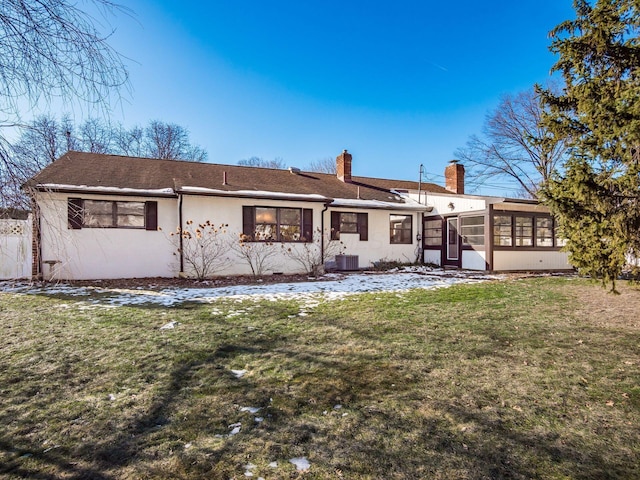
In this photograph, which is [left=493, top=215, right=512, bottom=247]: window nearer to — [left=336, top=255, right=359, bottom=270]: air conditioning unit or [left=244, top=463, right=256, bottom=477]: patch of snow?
[left=336, top=255, right=359, bottom=270]: air conditioning unit

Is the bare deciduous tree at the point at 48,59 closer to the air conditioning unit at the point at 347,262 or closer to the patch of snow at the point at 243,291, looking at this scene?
the patch of snow at the point at 243,291

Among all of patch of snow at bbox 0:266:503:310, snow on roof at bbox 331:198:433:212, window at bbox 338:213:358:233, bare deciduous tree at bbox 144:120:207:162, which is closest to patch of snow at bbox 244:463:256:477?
patch of snow at bbox 0:266:503:310

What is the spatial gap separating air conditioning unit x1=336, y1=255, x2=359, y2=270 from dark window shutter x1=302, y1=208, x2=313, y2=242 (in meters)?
1.58

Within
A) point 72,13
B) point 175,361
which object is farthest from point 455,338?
point 72,13

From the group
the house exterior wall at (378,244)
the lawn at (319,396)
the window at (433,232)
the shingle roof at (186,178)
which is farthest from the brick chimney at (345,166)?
the lawn at (319,396)

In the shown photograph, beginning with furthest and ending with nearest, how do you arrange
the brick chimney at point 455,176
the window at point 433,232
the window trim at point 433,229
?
1. the brick chimney at point 455,176
2. the window at point 433,232
3. the window trim at point 433,229

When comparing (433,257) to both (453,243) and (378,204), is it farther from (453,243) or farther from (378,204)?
(378,204)

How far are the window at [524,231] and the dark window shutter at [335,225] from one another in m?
6.78

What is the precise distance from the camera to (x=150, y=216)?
10945 mm

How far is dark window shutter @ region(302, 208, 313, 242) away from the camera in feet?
41.3

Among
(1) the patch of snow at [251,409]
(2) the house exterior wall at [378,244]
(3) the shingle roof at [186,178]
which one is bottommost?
(1) the patch of snow at [251,409]

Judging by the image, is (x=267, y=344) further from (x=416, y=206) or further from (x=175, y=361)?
(x=416, y=206)

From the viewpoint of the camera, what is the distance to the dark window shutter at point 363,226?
13945mm

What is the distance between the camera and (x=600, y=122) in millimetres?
4840
